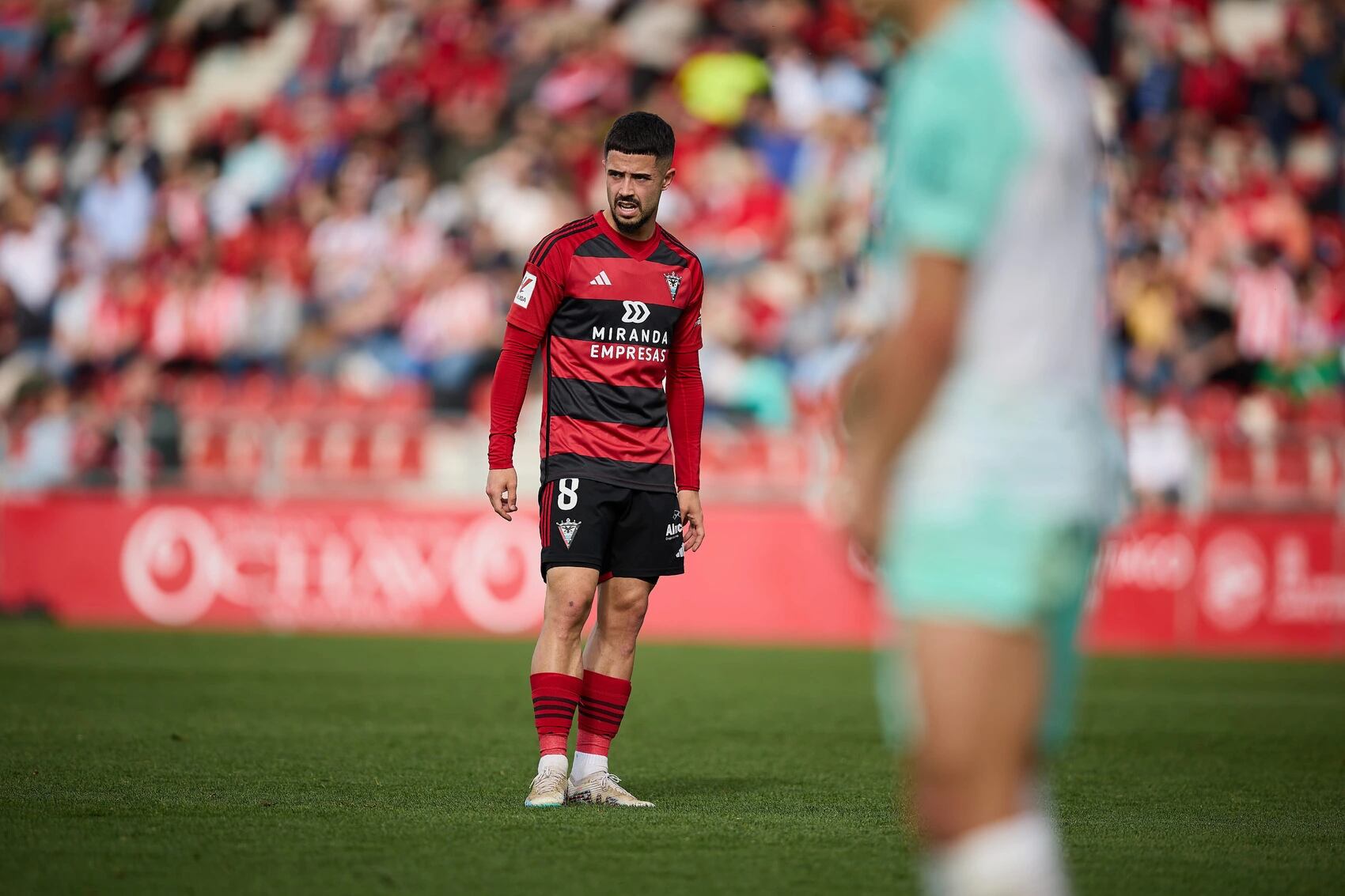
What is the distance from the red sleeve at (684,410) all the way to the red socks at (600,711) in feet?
2.68

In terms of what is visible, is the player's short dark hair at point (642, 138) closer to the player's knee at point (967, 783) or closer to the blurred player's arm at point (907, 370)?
the blurred player's arm at point (907, 370)

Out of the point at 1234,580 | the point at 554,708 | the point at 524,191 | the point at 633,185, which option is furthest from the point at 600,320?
the point at 524,191

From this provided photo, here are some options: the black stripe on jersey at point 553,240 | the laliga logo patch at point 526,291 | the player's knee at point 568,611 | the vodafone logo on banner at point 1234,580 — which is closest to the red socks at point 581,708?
the player's knee at point 568,611

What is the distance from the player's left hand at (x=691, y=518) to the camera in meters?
7.26

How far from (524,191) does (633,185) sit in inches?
496

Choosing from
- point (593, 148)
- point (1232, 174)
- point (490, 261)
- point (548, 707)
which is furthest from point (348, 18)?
point (548, 707)

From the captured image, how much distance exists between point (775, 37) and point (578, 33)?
2253 mm

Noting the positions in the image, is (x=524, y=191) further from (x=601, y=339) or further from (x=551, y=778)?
(x=551, y=778)

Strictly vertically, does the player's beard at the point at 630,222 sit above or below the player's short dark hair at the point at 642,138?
below

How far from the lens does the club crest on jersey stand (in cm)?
684

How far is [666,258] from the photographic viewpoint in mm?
7066

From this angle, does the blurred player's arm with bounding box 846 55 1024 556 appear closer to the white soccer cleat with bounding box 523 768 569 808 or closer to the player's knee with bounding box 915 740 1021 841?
the player's knee with bounding box 915 740 1021 841

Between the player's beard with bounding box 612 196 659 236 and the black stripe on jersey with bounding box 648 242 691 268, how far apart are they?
0.12m

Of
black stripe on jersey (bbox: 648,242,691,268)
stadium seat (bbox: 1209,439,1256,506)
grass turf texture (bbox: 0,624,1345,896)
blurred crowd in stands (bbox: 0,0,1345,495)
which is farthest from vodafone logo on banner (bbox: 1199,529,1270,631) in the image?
black stripe on jersey (bbox: 648,242,691,268)
